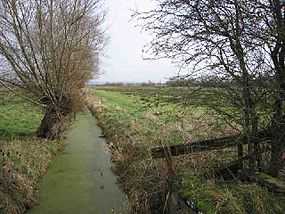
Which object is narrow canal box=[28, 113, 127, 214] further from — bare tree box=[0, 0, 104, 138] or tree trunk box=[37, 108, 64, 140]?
bare tree box=[0, 0, 104, 138]

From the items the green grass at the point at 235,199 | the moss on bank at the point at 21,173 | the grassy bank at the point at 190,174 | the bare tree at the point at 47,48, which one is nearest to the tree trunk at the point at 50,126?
the bare tree at the point at 47,48

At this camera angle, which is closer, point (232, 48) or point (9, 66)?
point (232, 48)

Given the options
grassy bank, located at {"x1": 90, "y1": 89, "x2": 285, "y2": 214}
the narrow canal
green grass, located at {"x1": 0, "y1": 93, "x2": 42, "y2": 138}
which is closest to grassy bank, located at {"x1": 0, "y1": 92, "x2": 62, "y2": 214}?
green grass, located at {"x1": 0, "y1": 93, "x2": 42, "y2": 138}

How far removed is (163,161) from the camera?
23.3 feet

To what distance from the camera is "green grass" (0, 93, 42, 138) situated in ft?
47.5

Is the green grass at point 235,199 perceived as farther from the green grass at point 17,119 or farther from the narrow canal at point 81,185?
the green grass at point 17,119

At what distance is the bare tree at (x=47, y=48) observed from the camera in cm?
1214

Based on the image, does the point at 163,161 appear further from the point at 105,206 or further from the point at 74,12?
the point at 74,12

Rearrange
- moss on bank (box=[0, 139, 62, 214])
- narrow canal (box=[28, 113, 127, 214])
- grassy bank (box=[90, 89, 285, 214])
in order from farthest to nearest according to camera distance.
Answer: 1. narrow canal (box=[28, 113, 127, 214])
2. moss on bank (box=[0, 139, 62, 214])
3. grassy bank (box=[90, 89, 285, 214])

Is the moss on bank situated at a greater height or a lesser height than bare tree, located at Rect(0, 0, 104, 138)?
lesser

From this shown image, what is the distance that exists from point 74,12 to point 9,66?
3216 millimetres

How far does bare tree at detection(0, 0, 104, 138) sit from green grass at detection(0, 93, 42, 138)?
109 cm

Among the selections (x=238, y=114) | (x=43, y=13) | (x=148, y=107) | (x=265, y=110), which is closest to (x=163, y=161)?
(x=148, y=107)

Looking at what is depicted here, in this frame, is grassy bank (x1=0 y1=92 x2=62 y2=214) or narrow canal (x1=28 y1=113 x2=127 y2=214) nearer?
grassy bank (x1=0 y1=92 x2=62 y2=214)
